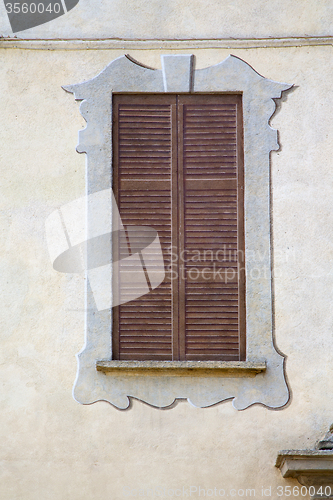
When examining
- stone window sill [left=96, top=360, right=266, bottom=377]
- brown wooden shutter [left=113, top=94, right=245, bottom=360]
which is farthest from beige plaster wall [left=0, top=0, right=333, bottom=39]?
stone window sill [left=96, top=360, right=266, bottom=377]

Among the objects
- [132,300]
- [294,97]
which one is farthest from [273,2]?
[132,300]

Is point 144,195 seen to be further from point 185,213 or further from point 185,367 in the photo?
point 185,367

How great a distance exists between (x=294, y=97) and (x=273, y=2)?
3.10ft

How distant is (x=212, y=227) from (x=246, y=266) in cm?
47

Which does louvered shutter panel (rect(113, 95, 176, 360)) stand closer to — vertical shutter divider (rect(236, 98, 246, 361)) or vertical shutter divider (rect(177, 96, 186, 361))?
vertical shutter divider (rect(177, 96, 186, 361))

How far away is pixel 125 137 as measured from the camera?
22.7 ft

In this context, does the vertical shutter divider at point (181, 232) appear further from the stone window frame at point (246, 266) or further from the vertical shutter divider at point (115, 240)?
the vertical shutter divider at point (115, 240)

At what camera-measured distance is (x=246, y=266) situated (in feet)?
21.9

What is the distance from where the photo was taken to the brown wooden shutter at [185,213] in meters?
6.63

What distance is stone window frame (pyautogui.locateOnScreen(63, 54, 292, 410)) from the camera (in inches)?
253

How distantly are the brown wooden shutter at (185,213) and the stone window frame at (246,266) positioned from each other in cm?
10

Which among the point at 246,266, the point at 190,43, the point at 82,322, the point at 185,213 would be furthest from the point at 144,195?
the point at 190,43

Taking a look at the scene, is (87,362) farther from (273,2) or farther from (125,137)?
(273,2)

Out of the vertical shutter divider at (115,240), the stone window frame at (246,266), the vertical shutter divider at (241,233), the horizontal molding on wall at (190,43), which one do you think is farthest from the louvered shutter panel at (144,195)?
the vertical shutter divider at (241,233)
